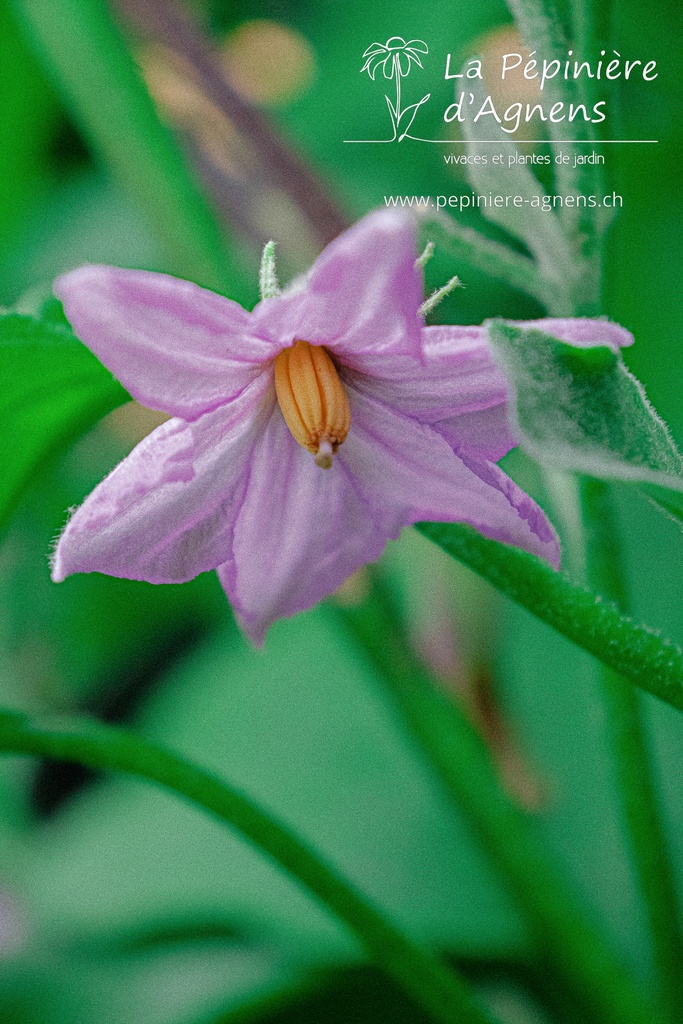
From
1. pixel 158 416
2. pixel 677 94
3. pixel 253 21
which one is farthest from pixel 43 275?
pixel 677 94

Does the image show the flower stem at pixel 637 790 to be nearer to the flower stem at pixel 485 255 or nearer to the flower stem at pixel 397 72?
the flower stem at pixel 485 255

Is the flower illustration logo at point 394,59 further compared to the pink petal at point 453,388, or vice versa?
the flower illustration logo at point 394,59

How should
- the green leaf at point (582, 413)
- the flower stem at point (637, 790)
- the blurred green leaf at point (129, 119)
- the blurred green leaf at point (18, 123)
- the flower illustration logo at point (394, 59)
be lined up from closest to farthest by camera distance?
the green leaf at point (582, 413) → the flower stem at point (637, 790) → the flower illustration logo at point (394, 59) → the blurred green leaf at point (129, 119) → the blurred green leaf at point (18, 123)

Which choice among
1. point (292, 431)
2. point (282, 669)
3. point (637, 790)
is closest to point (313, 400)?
point (292, 431)

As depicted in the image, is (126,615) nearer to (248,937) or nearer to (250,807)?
(248,937)

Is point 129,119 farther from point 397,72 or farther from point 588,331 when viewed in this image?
point 588,331

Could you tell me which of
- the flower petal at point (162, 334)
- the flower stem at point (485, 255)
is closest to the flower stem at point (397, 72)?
the flower stem at point (485, 255)

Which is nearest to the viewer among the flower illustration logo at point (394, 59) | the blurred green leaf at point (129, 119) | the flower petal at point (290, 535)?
the flower petal at point (290, 535)

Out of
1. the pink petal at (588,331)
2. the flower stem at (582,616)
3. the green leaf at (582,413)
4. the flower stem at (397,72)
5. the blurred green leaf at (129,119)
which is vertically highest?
the blurred green leaf at (129,119)

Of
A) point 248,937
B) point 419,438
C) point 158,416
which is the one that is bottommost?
point 248,937
